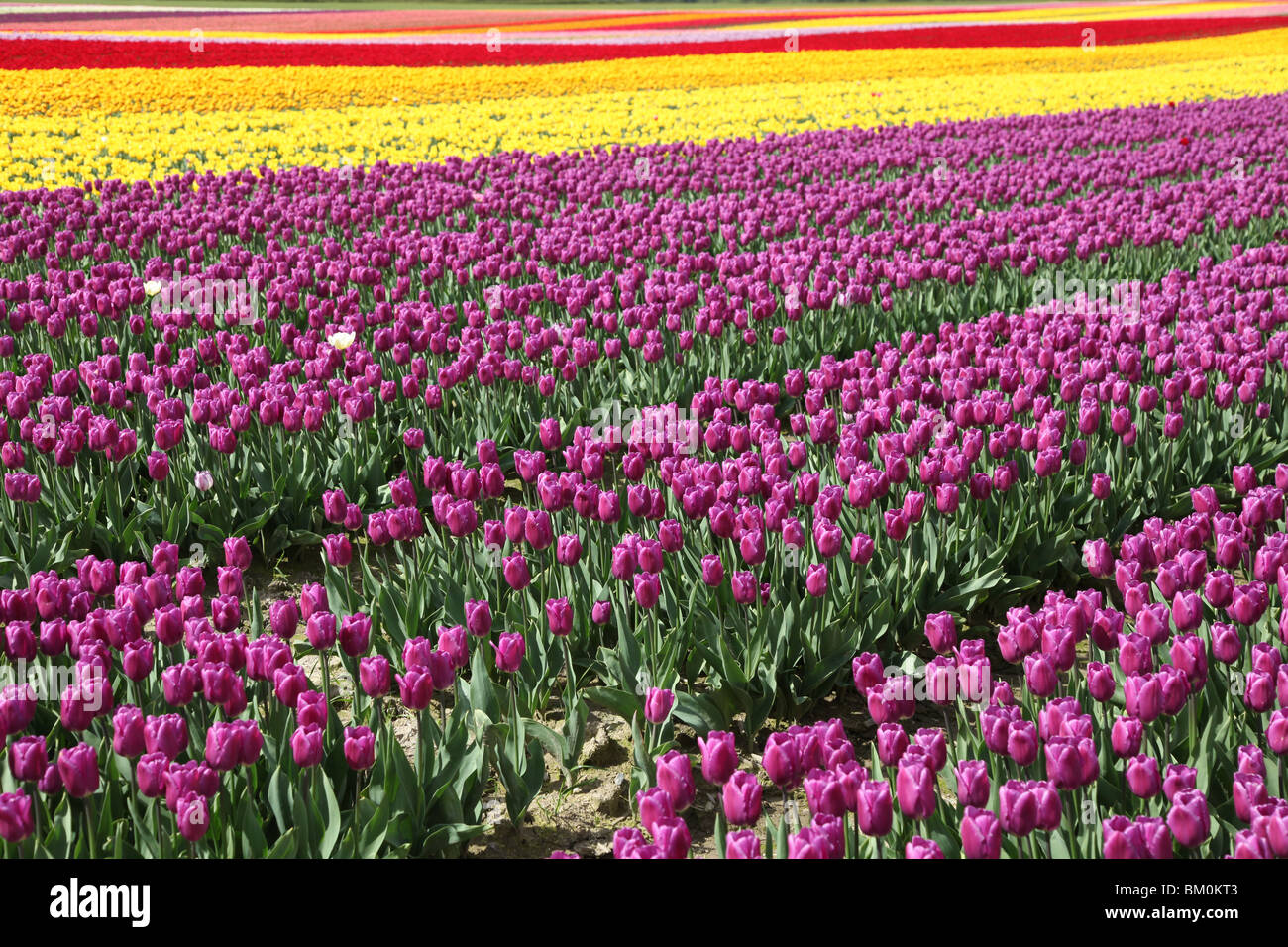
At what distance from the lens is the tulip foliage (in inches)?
112

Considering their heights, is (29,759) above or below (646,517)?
below

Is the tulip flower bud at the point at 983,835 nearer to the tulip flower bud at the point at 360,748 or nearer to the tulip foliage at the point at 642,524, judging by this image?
the tulip foliage at the point at 642,524

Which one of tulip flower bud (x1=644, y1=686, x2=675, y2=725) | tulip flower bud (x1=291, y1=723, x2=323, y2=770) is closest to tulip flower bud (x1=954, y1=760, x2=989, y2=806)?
tulip flower bud (x1=644, y1=686, x2=675, y2=725)

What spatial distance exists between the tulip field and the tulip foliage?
2 centimetres

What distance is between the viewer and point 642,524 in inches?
185

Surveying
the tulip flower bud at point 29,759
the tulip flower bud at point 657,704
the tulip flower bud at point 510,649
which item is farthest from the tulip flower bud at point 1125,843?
the tulip flower bud at point 29,759

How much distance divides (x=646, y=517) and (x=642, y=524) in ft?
1.00

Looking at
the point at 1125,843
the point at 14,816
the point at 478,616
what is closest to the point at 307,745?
the point at 14,816

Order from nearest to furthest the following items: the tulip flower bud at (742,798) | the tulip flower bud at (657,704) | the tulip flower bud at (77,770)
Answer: the tulip flower bud at (742,798) < the tulip flower bud at (77,770) < the tulip flower bud at (657,704)

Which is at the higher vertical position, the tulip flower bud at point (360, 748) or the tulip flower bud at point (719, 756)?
the tulip flower bud at point (719, 756)

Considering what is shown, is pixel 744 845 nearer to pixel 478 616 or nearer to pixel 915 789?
pixel 915 789

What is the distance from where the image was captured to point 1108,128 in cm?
1709

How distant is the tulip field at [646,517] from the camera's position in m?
2.85

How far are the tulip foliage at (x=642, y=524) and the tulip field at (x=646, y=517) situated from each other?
0.07 ft
